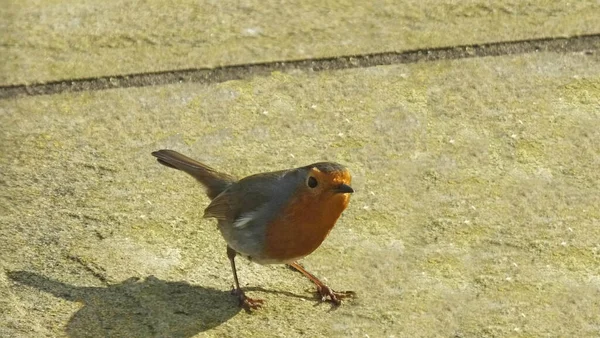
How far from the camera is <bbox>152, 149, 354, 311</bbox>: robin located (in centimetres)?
495

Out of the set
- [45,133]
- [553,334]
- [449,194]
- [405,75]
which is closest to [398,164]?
[449,194]

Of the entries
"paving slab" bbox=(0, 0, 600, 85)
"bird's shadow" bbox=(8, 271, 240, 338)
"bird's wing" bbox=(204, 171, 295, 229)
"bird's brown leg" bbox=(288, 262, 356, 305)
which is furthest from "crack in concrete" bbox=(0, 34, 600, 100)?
"bird's brown leg" bbox=(288, 262, 356, 305)

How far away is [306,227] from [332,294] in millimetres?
322

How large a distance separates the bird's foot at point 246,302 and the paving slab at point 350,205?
1.8 inches

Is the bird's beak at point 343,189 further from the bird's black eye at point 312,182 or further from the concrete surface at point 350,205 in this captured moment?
the concrete surface at point 350,205

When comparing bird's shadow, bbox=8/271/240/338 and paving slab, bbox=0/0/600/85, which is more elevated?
paving slab, bbox=0/0/600/85

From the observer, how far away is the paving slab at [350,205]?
4957 mm

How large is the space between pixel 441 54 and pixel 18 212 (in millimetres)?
2661

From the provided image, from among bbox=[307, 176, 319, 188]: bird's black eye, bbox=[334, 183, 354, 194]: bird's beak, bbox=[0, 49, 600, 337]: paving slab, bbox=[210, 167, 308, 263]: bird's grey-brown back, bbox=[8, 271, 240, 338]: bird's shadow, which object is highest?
bbox=[334, 183, 354, 194]: bird's beak

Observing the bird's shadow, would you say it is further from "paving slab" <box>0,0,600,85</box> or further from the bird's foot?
"paving slab" <box>0,0,600,85</box>

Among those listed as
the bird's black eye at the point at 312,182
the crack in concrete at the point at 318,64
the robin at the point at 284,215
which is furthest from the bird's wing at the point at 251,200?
the crack in concrete at the point at 318,64

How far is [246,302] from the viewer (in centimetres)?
497

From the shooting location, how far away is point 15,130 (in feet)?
19.9

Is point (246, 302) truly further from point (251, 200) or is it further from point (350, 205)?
point (350, 205)
